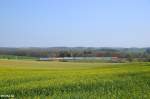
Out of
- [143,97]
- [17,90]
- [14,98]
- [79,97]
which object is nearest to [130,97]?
[143,97]

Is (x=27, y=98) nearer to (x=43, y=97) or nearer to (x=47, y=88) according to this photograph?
(x=43, y=97)

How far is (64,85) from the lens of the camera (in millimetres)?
17797

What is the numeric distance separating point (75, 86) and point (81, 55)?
317 ft

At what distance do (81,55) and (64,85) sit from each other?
96.4 m

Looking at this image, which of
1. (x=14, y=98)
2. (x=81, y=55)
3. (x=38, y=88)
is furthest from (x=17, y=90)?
(x=81, y=55)

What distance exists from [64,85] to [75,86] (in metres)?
0.64

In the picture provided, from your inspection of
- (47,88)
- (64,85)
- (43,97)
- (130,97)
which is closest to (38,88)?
(47,88)

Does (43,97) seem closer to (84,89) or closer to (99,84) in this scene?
(84,89)

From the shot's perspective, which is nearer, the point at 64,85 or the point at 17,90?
the point at 17,90

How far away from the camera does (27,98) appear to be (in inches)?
510

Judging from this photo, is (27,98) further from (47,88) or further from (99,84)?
(99,84)

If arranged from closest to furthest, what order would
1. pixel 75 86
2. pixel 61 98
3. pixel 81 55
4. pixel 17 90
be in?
pixel 61 98, pixel 17 90, pixel 75 86, pixel 81 55

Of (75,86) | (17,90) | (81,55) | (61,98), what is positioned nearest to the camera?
(61,98)

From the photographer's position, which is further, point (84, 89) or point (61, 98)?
point (84, 89)
